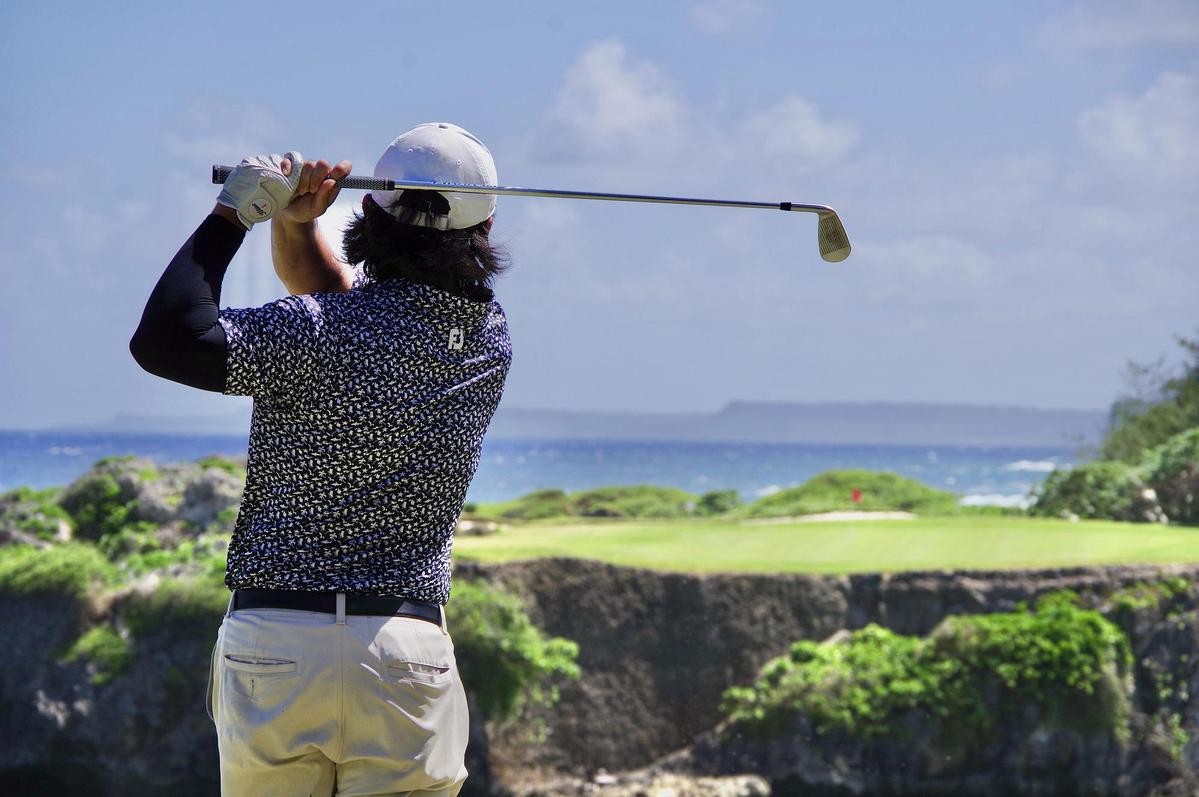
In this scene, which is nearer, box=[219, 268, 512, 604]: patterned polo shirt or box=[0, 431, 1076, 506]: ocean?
box=[219, 268, 512, 604]: patterned polo shirt

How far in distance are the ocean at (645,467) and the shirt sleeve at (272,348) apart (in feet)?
177

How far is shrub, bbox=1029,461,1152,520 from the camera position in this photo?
1609 cm

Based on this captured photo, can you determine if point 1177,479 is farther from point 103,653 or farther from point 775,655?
point 103,653

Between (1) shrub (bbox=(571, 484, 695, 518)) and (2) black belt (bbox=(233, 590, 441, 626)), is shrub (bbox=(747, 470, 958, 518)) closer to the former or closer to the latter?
(1) shrub (bbox=(571, 484, 695, 518))

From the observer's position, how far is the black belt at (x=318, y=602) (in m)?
2.15

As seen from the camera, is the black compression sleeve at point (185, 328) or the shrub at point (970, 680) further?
the shrub at point (970, 680)

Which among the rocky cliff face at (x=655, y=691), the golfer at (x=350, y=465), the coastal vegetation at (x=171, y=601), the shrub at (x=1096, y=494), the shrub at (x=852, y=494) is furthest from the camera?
the shrub at (x=852, y=494)

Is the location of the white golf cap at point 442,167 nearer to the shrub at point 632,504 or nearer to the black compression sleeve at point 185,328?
the black compression sleeve at point 185,328

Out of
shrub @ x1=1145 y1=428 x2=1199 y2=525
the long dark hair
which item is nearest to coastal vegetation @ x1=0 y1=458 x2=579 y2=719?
the long dark hair

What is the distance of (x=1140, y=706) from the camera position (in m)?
10.5

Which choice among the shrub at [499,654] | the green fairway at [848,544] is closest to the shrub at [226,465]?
the green fairway at [848,544]

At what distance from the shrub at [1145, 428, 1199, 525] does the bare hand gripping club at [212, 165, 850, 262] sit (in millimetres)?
14302

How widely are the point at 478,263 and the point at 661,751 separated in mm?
8799

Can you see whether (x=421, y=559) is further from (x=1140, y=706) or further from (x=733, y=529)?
(x=733, y=529)
